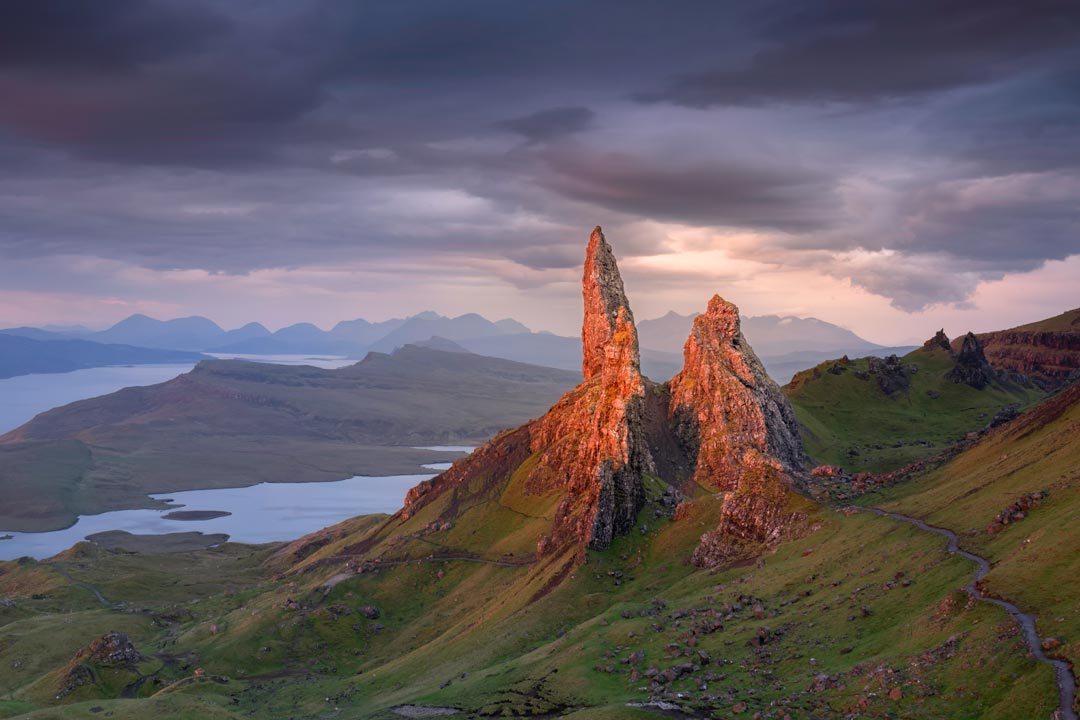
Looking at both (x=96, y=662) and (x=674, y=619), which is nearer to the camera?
(x=674, y=619)

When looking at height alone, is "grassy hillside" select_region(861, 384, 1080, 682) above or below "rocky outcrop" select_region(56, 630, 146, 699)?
above

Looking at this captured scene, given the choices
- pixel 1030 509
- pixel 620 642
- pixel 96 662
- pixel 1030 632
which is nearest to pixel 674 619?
pixel 620 642

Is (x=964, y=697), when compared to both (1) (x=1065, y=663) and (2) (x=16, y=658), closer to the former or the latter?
(1) (x=1065, y=663)

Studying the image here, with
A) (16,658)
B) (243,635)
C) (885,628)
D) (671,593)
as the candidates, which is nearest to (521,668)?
(671,593)

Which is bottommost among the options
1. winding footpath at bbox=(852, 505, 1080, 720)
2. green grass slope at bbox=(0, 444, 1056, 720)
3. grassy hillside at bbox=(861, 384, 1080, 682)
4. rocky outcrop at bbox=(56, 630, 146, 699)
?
rocky outcrop at bbox=(56, 630, 146, 699)

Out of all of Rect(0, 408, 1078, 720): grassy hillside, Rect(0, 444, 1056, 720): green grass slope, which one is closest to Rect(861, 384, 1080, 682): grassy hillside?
Rect(0, 408, 1078, 720): grassy hillside

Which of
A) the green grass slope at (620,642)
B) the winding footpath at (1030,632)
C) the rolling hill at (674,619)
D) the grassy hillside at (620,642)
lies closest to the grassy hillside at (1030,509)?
the rolling hill at (674,619)

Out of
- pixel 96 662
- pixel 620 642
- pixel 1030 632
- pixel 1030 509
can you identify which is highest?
pixel 1030 509

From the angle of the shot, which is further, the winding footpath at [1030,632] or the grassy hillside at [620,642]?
the grassy hillside at [620,642]

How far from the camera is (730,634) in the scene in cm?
10162

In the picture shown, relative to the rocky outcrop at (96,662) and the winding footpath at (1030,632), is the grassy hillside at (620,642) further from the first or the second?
the rocky outcrop at (96,662)

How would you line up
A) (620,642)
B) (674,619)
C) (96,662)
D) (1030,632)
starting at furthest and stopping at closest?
1. (96,662)
2. (674,619)
3. (620,642)
4. (1030,632)

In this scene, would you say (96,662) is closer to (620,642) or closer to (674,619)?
(620,642)

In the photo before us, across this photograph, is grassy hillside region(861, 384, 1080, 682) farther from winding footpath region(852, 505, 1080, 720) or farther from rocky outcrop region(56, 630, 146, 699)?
rocky outcrop region(56, 630, 146, 699)
